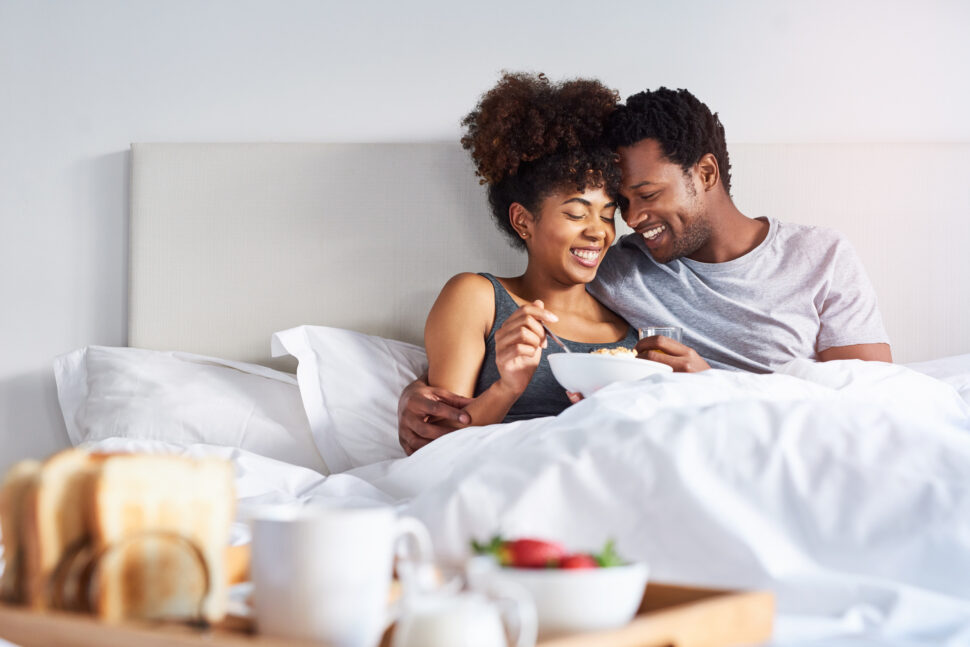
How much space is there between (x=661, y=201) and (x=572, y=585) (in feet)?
4.60

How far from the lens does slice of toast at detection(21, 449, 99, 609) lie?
0.58 metres

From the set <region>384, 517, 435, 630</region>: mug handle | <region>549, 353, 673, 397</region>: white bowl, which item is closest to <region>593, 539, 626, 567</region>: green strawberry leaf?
<region>384, 517, 435, 630</region>: mug handle

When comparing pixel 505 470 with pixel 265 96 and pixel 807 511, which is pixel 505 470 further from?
pixel 265 96

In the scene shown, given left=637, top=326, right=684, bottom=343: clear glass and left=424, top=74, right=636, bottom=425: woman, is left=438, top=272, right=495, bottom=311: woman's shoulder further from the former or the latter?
left=637, top=326, right=684, bottom=343: clear glass

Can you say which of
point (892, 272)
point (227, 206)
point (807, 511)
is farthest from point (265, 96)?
point (807, 511)

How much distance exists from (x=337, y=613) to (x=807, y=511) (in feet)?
1.47

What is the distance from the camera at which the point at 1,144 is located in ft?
7.60

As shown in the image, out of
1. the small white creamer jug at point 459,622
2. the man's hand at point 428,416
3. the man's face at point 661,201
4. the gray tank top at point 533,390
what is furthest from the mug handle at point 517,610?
the man's face at point 661,201

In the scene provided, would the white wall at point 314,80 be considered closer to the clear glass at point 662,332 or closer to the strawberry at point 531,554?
the clear glass at point 662,332

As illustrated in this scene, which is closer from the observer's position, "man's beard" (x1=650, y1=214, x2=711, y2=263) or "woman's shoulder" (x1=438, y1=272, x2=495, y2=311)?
"woman's shoulder" (x1=438, y1=272, x2=495, y2=311)

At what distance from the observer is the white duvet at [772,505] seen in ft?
2.31

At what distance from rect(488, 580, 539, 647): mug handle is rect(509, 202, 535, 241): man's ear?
4.43 feet

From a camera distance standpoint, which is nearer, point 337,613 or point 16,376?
point 337,613

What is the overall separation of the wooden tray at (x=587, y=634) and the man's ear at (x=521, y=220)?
129 cm
